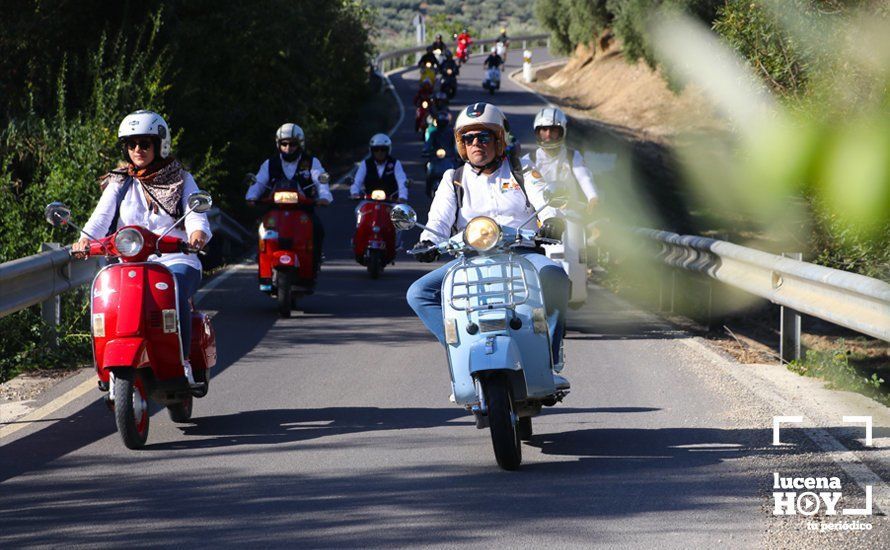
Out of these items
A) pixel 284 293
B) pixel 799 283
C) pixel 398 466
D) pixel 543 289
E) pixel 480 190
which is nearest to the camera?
pixel 398 466

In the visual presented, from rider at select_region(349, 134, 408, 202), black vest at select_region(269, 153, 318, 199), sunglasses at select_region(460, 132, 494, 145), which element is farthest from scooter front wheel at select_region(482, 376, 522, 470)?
rider at select_region(349, 134, 408, 202)

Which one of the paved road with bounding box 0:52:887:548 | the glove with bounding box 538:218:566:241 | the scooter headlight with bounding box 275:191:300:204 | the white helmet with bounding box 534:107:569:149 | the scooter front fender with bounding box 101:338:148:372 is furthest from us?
the scooter headlight with bounding box 275:191:300:204

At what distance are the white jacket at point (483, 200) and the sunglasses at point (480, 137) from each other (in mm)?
211

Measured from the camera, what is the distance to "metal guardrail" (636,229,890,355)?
9.37 meters

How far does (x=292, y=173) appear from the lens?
50.7 feet

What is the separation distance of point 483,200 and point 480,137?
0.38 metres

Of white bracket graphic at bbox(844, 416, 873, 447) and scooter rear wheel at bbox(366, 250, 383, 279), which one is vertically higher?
scooter rear wheel at bbox(366, 250, 383, 279)

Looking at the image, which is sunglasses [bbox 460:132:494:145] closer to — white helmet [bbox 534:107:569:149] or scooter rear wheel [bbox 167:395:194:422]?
scooter rear wheel [bbox 167:395:194:422]

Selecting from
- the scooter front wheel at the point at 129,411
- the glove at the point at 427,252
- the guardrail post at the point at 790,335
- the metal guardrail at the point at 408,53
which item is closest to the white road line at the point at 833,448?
the guardrail post at the point at 790,335

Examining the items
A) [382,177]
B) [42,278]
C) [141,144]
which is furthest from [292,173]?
[141,144]

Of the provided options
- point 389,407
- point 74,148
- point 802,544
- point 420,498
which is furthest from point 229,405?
point 74,148

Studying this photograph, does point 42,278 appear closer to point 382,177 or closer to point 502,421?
point 502,421

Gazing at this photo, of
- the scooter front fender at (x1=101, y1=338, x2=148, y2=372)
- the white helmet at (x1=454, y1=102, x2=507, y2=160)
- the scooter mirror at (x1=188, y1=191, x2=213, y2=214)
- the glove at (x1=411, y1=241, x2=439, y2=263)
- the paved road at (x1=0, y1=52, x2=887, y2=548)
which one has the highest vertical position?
the white helmet at (x1=454, y1=102, x2=507, y2=160)

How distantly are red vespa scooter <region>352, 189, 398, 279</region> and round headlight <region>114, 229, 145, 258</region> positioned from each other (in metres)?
9.84
